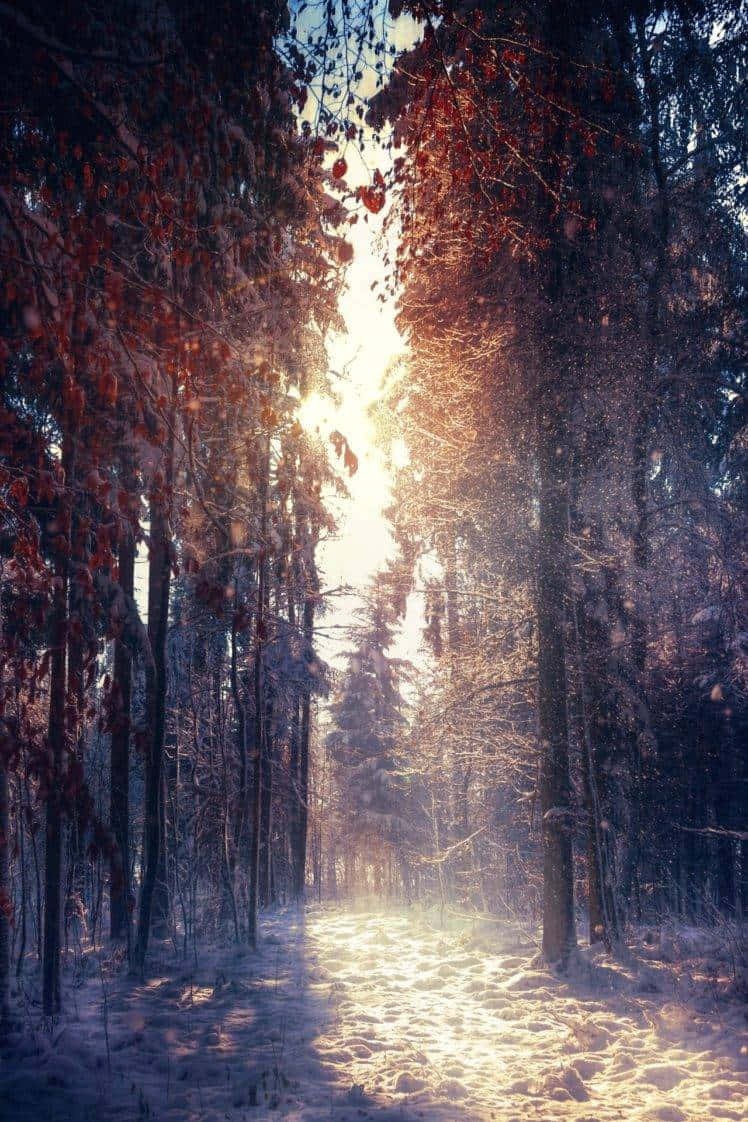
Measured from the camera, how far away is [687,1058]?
580cm

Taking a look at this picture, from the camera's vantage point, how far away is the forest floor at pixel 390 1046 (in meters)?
4.88

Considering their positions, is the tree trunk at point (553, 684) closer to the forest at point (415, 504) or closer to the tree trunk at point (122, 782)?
the forest at point (415, 504)

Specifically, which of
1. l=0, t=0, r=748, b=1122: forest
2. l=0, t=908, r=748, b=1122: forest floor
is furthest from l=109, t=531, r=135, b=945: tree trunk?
l=0, t=908, r=748, b=1122: forest floor

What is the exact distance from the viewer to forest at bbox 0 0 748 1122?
4.06 metres

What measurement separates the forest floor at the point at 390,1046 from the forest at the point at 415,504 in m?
0.05

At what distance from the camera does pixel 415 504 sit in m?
11.0

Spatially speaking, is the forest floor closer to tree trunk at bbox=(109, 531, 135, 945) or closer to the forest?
the forest

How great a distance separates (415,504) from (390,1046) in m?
7.37

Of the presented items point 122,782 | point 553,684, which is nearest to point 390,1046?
point 553,684

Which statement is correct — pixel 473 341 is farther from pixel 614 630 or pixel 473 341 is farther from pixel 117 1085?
pixel 117 1085

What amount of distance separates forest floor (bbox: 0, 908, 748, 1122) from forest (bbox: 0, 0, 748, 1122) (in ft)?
0.17

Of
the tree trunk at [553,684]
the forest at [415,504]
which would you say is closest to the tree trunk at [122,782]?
the forest at [415,504]

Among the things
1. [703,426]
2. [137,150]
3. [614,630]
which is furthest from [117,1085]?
[703,426]

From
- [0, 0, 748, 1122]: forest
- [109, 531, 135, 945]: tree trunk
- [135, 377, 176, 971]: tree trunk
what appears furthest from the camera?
[109, 531, 135, 945]: tree trunk
